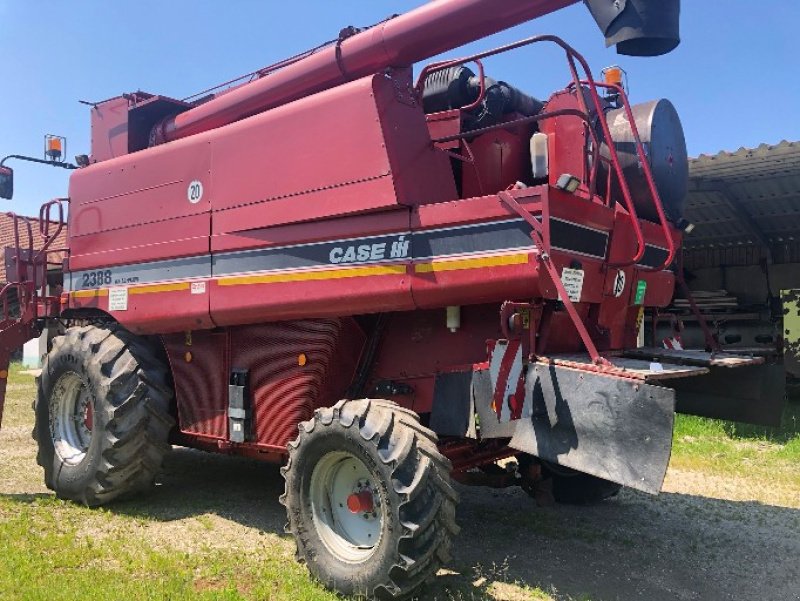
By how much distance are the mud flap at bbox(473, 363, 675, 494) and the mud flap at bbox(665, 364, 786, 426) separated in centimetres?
152

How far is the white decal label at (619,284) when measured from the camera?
498cm

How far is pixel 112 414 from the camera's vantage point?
19.0ft

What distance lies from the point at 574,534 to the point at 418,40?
368 cm

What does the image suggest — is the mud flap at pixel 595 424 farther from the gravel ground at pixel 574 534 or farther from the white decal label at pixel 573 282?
the gravel ground at pixel 574 534

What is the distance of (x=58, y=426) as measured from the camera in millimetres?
6617

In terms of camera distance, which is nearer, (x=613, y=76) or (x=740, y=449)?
(x=613, y=76)

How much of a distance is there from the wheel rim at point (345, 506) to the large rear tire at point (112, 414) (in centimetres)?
205

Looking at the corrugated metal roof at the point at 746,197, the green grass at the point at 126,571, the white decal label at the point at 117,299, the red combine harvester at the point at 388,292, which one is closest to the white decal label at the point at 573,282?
the red combine harvester at the point at 388,292

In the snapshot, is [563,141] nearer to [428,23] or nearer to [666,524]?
Result: [428,23]

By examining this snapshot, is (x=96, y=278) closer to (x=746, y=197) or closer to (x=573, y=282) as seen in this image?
(x=573, y=282)

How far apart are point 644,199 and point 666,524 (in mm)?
2584

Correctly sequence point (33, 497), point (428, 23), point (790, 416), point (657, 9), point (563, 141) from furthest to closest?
point (790, 416), point (33, 497), point (563, 141), point (428, 23), point (657, 9)

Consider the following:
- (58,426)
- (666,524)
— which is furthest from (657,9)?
(58,426)

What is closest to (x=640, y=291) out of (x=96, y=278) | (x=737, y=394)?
(x=737, y=394)
